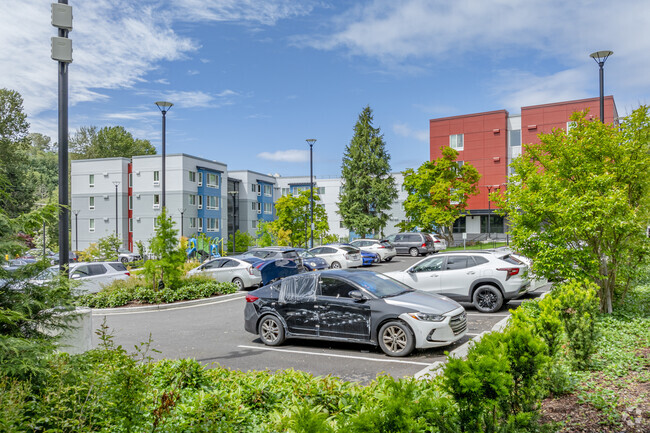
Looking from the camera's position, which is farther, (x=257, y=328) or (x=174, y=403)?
(x=257, y=328)

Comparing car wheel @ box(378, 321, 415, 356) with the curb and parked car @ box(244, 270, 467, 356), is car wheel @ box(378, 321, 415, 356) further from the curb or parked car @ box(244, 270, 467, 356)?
the curb

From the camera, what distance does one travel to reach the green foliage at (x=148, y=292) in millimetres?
15375

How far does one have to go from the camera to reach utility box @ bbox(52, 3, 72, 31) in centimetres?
700

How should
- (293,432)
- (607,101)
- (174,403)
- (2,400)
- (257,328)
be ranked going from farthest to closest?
1. (607,101)
2. (257,328)
3. (174,403)
4. (2,400)
5. (293,432)

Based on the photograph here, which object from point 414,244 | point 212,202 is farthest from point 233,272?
point 212,202

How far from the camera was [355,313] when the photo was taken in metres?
8.44

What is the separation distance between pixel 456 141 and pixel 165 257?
1629 inches

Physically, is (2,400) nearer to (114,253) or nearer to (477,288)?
(477,288)

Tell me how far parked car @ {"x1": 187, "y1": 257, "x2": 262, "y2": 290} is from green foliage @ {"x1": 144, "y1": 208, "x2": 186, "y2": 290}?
2133 mm

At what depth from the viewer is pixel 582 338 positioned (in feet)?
18.6

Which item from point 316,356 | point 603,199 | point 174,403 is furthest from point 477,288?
point 174,403

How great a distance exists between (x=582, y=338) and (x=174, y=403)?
4834mm

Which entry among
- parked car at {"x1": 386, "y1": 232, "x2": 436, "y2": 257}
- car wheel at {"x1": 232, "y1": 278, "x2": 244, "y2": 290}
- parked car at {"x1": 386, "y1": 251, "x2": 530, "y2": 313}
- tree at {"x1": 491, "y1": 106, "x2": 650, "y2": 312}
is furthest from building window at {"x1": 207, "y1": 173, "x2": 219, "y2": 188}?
tree at {"x1": 491, "y1": 106, "x2": 650, "y2": 312}

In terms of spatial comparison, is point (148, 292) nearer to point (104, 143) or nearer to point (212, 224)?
point (212, 224)
